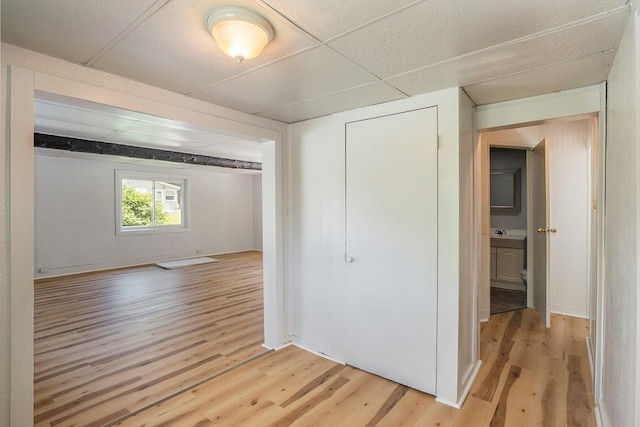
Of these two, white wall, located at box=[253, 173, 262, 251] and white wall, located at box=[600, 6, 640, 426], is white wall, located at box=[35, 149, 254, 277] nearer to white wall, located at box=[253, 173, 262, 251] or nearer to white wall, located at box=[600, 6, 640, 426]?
white wall, located at box=[253, 173, 262, 251]

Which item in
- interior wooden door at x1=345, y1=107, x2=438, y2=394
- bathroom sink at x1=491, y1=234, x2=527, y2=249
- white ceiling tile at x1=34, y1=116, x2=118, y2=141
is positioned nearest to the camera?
interior wooden door at x1=345, y1=107, x2=438, y2=394

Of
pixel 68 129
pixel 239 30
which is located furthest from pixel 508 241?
pixel 68 129

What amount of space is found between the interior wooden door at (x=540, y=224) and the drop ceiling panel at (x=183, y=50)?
3.26 metres

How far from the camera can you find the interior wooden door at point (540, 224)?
3416 millimetres

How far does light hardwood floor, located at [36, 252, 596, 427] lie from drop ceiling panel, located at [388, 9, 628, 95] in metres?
2.22

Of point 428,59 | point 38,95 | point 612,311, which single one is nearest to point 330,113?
point 428,59

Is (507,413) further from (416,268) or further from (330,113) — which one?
(330,113)

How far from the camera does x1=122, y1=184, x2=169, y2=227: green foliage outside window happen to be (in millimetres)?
7012

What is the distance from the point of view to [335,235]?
2818mm

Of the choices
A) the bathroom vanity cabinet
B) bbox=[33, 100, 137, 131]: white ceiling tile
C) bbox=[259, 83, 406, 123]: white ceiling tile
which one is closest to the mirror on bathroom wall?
the bathroom vanity cabinet

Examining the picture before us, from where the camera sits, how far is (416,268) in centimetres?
235

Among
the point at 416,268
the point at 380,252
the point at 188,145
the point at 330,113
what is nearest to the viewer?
the point at 416,268

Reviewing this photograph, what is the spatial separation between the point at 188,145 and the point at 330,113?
3330 mm

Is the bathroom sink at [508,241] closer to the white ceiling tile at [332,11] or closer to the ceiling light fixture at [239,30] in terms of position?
the white ceiling tile at [332,11]
